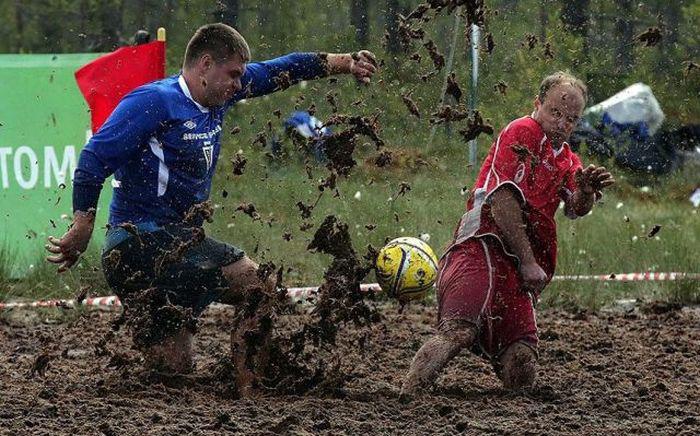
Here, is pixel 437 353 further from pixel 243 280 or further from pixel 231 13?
pixel 231 13

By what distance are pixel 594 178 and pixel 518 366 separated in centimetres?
96

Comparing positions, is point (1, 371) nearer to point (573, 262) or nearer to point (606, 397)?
point (606, 397)

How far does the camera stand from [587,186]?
6.43 m

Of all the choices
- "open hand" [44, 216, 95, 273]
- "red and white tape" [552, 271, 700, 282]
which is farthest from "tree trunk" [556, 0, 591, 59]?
"open hand" [44, 216, 95, 273]

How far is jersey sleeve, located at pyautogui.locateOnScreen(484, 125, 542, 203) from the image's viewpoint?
20.7 ft

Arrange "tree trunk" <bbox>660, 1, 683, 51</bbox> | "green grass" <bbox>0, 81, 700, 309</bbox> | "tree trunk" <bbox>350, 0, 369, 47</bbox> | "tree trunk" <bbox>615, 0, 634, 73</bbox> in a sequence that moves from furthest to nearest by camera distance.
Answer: "tree trunk" <bbox>660, 1, 683, 51</bbox>, "tree trunk" <bbox>615, 0, 634, 73</bbox>, "tree trunk" <bbox>350, 0, 369, 47</bbox>, "green grass" <bbox>0, 81, 700, 309</bbox>

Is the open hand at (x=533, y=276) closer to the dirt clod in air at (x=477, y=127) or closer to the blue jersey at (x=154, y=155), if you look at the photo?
the dirt clod in air at (x=477, y=127)

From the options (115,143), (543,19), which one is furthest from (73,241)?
(543,19)

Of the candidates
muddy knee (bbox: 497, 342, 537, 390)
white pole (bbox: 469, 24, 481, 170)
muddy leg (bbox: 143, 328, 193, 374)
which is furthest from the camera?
white pole (bbox: 469, 24, 481, 170)

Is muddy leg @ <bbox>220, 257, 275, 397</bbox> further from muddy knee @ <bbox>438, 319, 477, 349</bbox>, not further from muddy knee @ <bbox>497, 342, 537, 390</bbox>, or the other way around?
muddy knee @ <bbox>497, 342, 537, 390</bbox>

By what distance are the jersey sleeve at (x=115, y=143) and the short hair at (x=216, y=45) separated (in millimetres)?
332

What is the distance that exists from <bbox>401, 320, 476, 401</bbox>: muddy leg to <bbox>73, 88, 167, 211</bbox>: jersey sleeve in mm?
1631

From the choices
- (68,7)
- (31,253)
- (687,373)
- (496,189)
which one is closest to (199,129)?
(496,189)

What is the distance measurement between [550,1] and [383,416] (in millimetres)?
5181
